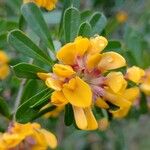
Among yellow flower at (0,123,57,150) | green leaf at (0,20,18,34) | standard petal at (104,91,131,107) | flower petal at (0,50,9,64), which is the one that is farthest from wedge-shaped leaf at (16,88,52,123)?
flower petal at (0,50,9,64)

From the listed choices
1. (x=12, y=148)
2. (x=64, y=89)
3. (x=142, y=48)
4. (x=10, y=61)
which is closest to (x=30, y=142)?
(x=12, y=148)

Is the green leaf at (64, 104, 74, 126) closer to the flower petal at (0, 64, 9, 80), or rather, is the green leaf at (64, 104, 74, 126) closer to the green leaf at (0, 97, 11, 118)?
the green leaf at (0, 97, 11, 118)

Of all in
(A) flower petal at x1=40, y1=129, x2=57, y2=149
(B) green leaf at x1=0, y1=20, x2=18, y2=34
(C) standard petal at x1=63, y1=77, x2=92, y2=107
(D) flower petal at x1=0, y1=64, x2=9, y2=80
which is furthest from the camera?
(D) flower petal at x1=0, y1=64, x2=9, y2=80

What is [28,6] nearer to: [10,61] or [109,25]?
[10,61]

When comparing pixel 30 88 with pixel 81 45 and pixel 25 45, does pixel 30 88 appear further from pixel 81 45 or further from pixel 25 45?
pixel 81 45

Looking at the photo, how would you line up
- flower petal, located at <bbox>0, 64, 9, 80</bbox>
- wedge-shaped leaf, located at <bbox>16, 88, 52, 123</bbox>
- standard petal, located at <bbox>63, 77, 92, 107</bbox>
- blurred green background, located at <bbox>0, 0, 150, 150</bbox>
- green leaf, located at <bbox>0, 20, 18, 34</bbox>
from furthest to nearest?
flower petal, located at <bbox>0, 64, 9, 80</bbox> < blurred green background, located at <bbox>0, 0, 150, 150</bbox> < green leaf, located at <bbox>0, 20, 18, 34</bbox> < wedge-shaped leaf, located at <bbox>16, 88, 52, 123</bbox> < standard petal, located at <bbox>63, 77, 92, 107</bbox>

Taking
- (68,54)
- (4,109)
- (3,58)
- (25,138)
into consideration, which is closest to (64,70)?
(68,54)

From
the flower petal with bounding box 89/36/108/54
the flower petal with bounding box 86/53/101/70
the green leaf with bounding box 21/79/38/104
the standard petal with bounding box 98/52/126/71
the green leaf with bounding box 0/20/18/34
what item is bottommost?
the green leaf with bounding box 21/79/38/104
